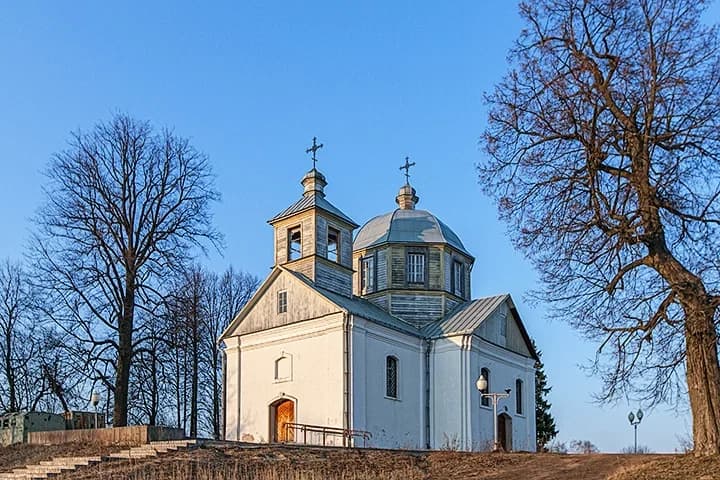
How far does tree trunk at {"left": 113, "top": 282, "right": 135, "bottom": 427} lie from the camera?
2734cm

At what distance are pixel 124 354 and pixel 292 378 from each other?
5.50 m

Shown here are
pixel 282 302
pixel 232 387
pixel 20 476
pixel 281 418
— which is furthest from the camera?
pixel 232 387

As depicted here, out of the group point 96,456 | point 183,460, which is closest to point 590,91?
point 183,460

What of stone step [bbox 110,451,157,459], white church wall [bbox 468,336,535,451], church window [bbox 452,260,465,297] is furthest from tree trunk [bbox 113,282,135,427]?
church window [bbox 452,260,465,297]

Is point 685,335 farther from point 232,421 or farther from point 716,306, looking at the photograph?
point 232,421

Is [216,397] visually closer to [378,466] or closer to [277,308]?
[277,308]

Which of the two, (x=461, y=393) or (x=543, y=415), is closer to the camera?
(x=461, y=393)

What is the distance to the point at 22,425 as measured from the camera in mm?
26469

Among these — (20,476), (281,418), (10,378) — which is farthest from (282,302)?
(10,378)

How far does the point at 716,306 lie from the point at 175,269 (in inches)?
751

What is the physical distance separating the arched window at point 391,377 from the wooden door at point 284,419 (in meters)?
3.21

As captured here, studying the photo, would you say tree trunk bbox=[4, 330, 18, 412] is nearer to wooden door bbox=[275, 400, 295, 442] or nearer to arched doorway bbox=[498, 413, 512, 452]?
wooden door bbox=[275, 400, 295, 442]

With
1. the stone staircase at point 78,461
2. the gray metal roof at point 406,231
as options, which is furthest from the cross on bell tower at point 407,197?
the stone staircase at point 78,461

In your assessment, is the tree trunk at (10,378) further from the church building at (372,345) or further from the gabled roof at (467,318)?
the gabled roof at (467,318)
